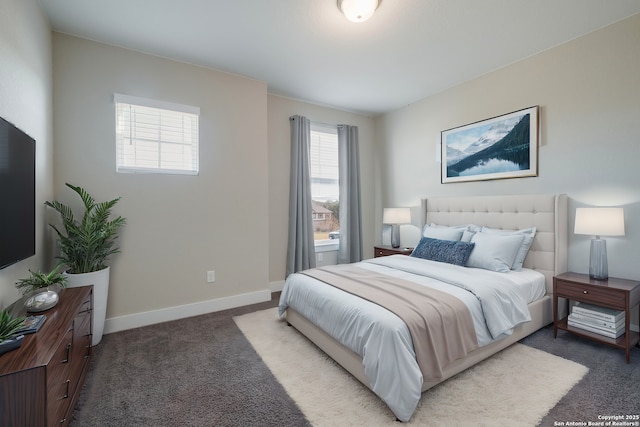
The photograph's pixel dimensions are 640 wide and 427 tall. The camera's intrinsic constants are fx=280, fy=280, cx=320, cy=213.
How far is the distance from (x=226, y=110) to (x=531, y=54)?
345cm

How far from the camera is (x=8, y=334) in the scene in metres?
1.24

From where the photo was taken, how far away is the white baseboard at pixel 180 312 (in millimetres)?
2785

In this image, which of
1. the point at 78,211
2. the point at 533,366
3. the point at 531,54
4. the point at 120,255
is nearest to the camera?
the point at 533,366

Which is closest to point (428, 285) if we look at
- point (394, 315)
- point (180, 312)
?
point (394, 315)

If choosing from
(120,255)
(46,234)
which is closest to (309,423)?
(120,255)

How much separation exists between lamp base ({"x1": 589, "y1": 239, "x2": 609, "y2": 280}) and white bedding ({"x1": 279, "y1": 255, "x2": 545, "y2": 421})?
15.6 inches

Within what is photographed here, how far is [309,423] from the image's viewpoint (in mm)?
1588

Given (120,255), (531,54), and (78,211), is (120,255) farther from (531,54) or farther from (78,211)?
(531,54)

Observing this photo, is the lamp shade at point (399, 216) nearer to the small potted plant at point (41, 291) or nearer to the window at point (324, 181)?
the window at point (324, 181)

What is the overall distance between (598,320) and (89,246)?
172 inches

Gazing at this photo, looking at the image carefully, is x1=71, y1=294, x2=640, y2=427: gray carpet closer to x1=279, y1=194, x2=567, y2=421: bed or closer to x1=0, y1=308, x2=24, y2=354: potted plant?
x1=279, y1=194, x2=567, y2=421: bed

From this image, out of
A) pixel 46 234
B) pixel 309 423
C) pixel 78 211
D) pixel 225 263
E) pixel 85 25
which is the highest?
pixel 85 25

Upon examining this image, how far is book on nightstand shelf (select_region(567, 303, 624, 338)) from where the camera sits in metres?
2.28

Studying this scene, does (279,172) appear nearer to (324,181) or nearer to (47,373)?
(324,181)
